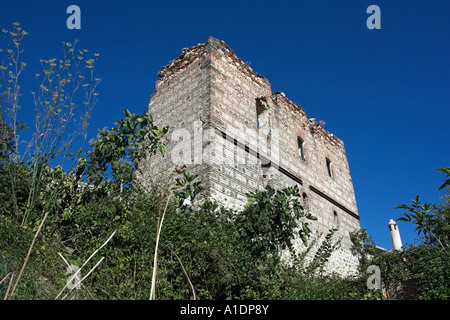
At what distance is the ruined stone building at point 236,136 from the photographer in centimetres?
764

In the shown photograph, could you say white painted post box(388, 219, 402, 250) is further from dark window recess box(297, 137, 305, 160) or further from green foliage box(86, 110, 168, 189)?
green foliage box(86, 110, 168, 189)

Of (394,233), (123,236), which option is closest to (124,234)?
(123,236)

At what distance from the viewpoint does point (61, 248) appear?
4.32 meters

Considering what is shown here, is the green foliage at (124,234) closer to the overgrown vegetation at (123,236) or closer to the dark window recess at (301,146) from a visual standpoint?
the overgrown vegetation at (123,236)

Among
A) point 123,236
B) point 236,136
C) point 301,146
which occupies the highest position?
point 301,146

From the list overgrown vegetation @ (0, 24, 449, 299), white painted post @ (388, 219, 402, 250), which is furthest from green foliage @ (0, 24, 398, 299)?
white painted post @ (388, 219, 402, 250)

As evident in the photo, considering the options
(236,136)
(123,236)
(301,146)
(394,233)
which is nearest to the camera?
(123,236)

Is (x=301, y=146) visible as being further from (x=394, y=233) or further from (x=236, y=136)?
(x=394, y=233)

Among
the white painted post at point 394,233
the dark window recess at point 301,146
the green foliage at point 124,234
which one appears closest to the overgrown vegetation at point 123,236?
the green foliage at point 124,234

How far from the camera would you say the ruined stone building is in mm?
7641

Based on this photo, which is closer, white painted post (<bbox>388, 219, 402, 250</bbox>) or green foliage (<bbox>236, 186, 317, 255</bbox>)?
green foliage (<bbox>236, 186, 317, 255</bbox>)

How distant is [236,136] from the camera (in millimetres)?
8227
